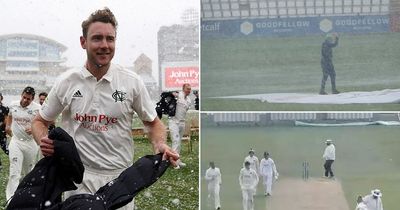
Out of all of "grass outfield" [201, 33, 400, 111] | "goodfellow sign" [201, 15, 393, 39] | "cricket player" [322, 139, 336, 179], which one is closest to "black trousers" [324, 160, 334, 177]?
"cricket player" [322, 139, 336, 179]

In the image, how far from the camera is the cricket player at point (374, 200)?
16.2 feet

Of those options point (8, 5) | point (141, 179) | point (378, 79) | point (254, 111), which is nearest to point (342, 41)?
point (378, 79)

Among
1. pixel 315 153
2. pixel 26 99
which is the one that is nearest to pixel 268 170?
pixel 315 153

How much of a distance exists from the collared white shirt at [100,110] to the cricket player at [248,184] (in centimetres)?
253

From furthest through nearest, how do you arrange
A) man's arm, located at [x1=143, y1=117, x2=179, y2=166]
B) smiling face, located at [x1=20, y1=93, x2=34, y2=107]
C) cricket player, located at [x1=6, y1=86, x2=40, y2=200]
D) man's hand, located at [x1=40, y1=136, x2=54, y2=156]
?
cricket player, located at [x1=6, y1=86, x2=40, y2=200] < smiling face, located at [x1=20, y1=93, x2=34, y2=107] < man's arm, located at [x1=143, y1=117, x2=179, y2=166] < man's hand, located at [x1=40, y1=136, x2=54, y2=156]

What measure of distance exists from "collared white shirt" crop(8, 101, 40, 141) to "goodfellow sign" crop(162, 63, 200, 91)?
119 cm

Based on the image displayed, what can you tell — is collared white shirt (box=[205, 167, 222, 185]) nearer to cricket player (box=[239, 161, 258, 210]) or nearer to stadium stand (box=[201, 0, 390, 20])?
cricket player (box=[239, 161, 258, 210])

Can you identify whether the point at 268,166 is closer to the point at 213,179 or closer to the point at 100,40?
the point at 213,179

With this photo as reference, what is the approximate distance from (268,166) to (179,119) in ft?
2.57

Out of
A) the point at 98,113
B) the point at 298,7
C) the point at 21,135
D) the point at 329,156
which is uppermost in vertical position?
the point at 298,7

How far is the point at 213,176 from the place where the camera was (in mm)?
5035

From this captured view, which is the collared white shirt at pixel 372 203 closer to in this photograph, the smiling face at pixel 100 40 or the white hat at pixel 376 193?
the white hat at pixel 376 193

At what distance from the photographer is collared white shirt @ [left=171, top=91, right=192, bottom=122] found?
4.98 metres

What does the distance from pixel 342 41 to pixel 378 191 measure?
1130 mm
